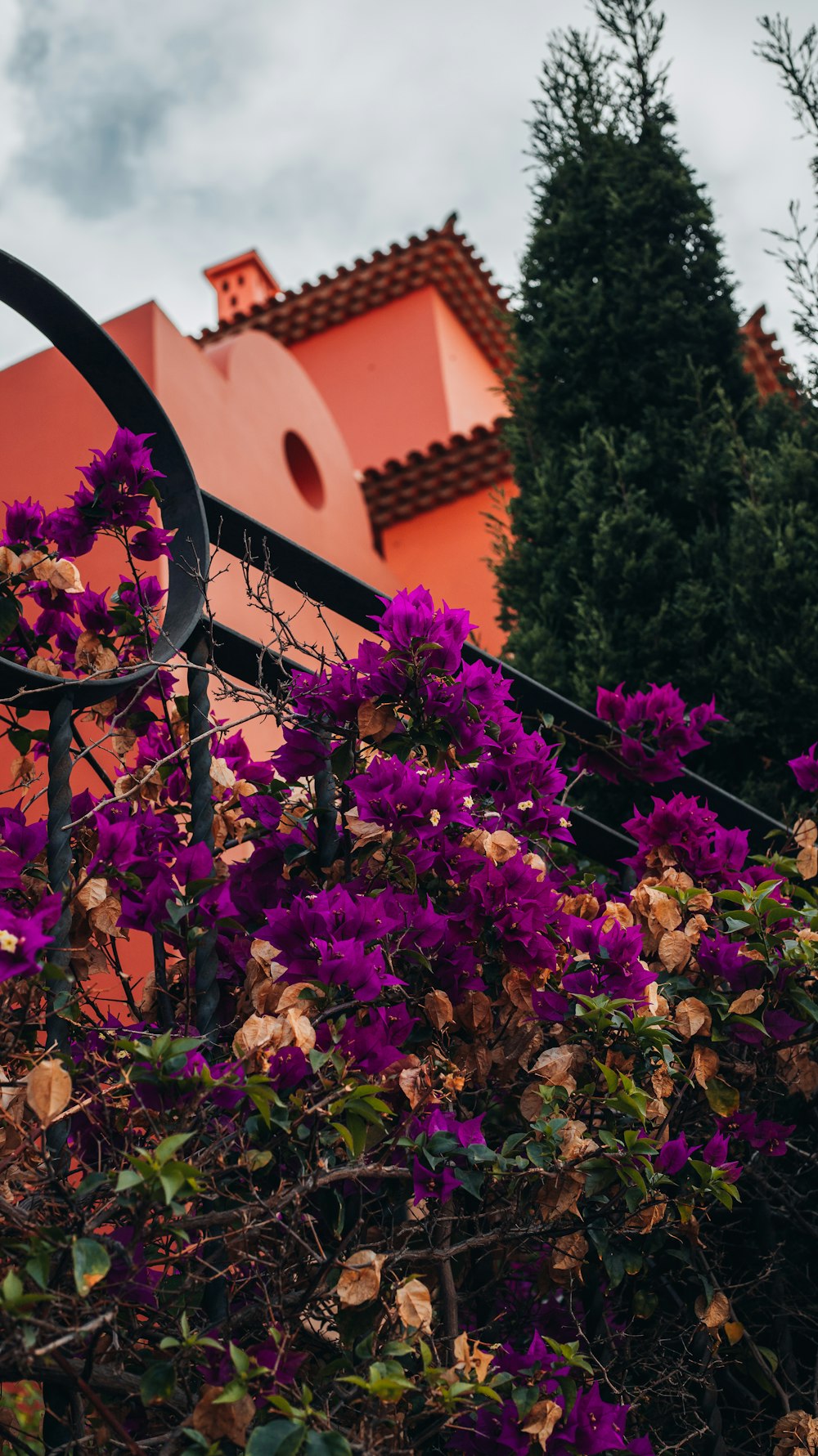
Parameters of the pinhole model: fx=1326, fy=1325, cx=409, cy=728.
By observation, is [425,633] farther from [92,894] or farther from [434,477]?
[434,477]

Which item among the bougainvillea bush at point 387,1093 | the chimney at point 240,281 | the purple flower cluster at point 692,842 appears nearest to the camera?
the bougainvillea bush at point 387,1093

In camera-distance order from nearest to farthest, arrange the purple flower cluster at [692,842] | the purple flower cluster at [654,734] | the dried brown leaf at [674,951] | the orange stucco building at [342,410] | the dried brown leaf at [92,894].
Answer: the dried brown leaf at [92,894], the dried brown leaf at [674,951], the purple flower cluster at [692,842], the purple flower cluster at [654,734], the orange stucco building at [342,410]

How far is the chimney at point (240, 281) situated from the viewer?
1170 centimetres

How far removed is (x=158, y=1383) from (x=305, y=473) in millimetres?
6292

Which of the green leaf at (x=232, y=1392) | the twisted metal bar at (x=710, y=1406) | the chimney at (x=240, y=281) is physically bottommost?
the twisted metal bar at (x=710, y=1406)

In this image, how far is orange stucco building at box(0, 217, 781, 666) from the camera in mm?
4809

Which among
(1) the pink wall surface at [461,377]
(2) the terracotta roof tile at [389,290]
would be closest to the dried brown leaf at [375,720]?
(1) the pink wall surface at [461,377]

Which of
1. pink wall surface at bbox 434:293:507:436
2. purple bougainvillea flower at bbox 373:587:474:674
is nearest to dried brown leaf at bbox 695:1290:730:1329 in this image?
purple bougainvillea flower at bbox 373:587:474:674

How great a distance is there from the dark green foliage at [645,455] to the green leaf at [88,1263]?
117 inches

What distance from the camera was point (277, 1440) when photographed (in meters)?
1.28

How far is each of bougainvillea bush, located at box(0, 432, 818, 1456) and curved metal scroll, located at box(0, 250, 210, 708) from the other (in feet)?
0.24

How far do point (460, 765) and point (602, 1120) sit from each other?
590 mm

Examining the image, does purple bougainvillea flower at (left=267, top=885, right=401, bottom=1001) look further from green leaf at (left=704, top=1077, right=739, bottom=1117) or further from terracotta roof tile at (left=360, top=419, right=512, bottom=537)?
terracotta roof tile at (left=360, top=419, right=512, bottom=537)

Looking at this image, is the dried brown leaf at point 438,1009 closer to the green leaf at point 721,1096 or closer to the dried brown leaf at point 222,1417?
the green leaf at point 721,1096
